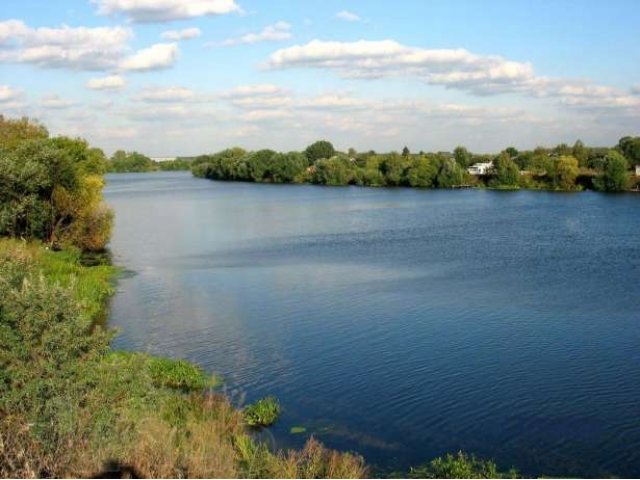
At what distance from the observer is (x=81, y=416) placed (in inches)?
338

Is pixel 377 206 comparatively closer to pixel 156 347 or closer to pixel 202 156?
pixel 156 347

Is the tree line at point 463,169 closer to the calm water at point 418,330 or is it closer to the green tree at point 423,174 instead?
the green tree at point 423,174

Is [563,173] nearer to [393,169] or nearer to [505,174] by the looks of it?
[505,174]

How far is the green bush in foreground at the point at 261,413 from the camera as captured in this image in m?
13.9

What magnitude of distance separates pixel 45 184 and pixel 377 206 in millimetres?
35218

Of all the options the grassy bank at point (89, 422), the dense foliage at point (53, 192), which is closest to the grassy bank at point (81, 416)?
the grassy bank at point (89, 422)

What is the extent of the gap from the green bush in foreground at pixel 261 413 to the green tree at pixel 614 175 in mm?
65459

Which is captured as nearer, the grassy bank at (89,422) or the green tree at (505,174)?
the grassy bank at (89,422)

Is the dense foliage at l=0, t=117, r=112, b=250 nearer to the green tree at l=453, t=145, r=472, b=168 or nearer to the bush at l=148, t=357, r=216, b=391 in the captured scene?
the bush at l=148, t=357, r=216, b=391

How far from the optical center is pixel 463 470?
11.4 m

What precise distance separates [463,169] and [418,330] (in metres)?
73.9

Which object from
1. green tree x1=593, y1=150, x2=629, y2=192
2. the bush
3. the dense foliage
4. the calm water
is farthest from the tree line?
the bush

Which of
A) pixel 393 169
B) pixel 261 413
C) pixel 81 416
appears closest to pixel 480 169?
pixel 393 169

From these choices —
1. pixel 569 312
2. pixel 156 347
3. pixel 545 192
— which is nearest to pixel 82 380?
pixel 156 347
